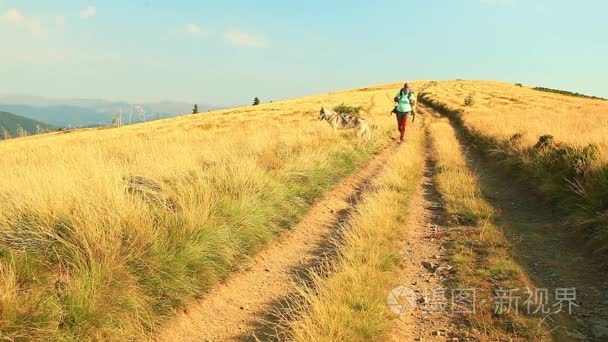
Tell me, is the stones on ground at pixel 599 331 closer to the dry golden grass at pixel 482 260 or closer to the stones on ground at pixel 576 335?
the stones on ground at pixel 576 335

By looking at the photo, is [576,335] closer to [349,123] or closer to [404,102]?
[349,123]

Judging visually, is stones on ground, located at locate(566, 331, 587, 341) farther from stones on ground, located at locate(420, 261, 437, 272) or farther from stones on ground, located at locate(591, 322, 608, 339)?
stones on ground, located at locate(420, 261, 437, 272)

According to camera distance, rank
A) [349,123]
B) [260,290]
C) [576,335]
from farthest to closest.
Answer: [349,123]
[260,290]
[576,335]

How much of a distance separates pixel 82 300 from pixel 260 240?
2833mm

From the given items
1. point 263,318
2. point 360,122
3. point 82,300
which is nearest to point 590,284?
point 263,318

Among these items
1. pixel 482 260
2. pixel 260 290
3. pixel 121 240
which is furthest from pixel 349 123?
pixel 121 240

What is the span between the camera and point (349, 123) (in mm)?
17641

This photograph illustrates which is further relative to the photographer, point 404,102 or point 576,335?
point 404,102

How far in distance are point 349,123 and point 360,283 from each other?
1388 centimetres

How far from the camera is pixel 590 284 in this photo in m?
4.48

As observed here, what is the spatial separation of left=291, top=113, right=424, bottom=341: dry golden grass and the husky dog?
931cm

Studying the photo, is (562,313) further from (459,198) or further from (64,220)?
(64,220)

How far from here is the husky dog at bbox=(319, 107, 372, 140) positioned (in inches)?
665

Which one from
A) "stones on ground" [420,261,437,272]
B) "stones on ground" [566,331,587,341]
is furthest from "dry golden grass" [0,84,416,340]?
"stones on ground" [566,331,587,341]
